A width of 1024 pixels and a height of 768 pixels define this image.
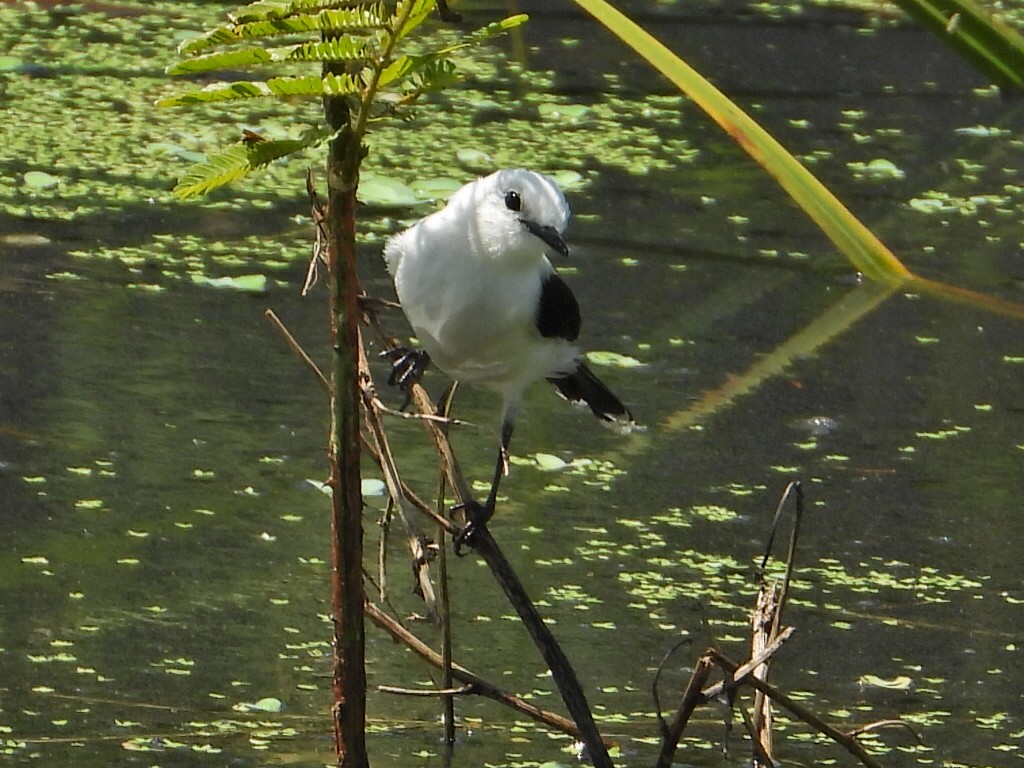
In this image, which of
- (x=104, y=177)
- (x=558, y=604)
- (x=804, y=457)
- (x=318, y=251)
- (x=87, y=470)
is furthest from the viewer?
(x=104, y=177)

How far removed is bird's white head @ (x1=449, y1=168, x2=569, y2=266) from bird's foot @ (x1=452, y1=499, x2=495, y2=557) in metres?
0.47

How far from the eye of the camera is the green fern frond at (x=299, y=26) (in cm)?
226

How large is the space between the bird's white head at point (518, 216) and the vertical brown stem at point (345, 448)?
0.83m

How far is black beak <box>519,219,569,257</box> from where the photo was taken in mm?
3393

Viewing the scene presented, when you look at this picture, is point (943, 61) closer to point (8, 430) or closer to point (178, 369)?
point (178, 369)

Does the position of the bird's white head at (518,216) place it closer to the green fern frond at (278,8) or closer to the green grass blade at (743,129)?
the green grass blade at (743,129)

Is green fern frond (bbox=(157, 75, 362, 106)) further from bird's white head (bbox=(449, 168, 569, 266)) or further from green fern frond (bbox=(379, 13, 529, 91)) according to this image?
bird's white head (bbox=(449, 168, 569, 266))

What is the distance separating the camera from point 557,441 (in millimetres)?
4789

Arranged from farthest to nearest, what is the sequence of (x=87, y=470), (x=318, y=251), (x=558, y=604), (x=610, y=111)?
(x=610, y=111) < (x=87, y=470) < (x=558, y=604) < (x=318, y=251)

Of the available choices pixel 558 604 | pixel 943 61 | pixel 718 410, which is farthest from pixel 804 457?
pixel 943 61

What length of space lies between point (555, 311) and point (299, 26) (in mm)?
1359

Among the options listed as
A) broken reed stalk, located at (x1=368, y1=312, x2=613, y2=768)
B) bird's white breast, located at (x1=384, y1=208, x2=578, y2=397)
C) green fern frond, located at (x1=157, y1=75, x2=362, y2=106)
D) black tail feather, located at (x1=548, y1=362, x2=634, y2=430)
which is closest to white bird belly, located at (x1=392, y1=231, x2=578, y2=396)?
bird's white breast, located at (x1=384, y1=208, x2=578, y2=397)

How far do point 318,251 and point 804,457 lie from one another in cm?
233

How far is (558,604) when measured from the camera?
13.0 ft
